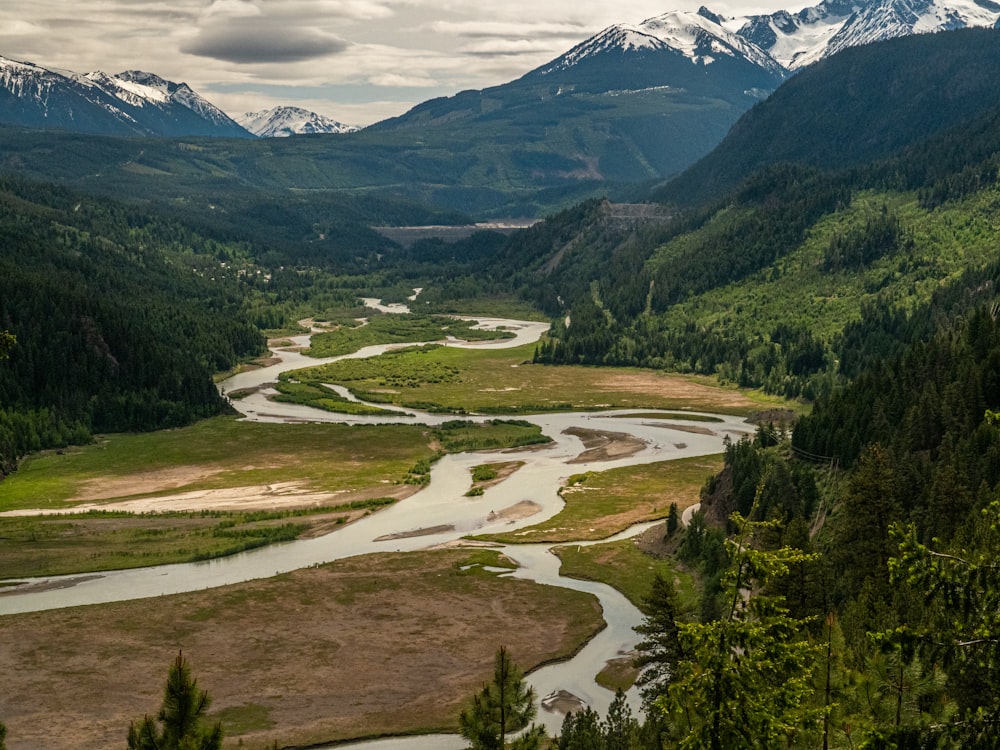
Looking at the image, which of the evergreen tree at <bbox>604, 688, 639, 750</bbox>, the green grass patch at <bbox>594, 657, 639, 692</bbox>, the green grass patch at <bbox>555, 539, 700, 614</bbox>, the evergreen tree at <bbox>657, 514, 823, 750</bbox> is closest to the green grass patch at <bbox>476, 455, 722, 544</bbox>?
the green grass patch at <bbox>555, 539, 700, 614</bbox>

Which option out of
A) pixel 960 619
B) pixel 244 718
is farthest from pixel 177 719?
pixel 244 718

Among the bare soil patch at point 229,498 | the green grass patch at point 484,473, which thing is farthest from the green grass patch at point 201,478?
the green grass patch at point 484,473

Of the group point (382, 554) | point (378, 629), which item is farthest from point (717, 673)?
point (382, 554)

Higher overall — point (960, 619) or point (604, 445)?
point (960, 619)

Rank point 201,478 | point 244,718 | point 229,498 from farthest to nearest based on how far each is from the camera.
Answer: point 201,478, point 229,498, point 244,718

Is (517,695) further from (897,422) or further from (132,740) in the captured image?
(897,422)

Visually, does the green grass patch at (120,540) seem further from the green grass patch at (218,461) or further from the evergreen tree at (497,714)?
the evergreen tree at (497,714)

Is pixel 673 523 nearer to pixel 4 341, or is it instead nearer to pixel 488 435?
pixel 488 435
